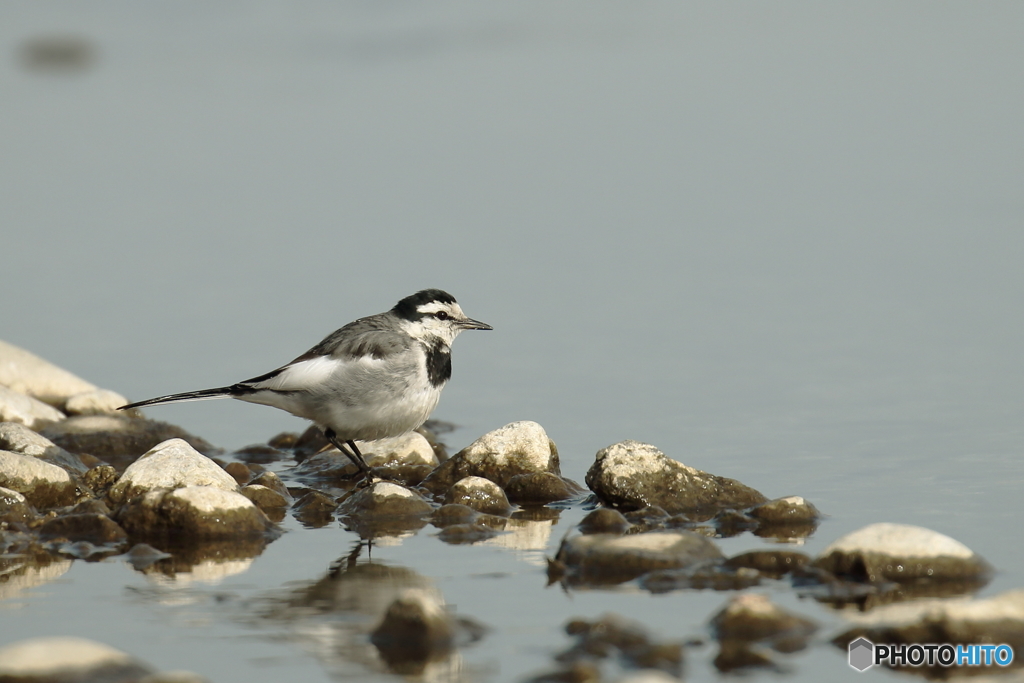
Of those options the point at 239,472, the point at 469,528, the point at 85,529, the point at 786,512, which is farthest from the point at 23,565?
the point at 786,512

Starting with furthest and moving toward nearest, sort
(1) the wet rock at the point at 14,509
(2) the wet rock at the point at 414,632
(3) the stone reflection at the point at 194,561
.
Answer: (1) the wet rock at the point at 14,509 < (3) the stone reflection at the point at 194,561 < (2) the wet rock at the point at 414,632

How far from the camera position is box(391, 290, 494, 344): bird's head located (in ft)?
32.8

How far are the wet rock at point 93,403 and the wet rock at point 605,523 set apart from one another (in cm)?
491

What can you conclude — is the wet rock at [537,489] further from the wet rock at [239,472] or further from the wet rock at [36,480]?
the wet rock at [36,480]

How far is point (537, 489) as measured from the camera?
8695mm

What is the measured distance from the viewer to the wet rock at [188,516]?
25.1 feet

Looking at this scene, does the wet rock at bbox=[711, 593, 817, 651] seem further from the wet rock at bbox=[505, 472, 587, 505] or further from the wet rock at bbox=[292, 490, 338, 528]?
the wet rock at bbox=[292, 490, 338, 528]

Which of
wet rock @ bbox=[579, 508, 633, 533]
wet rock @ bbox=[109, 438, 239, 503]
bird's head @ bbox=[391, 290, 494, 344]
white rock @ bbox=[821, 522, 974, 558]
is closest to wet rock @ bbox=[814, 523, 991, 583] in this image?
white rock @ bbox=[821, 522, 974, 558]

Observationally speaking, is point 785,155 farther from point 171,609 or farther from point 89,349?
point 171,609

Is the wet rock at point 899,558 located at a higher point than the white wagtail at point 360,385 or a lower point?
lower

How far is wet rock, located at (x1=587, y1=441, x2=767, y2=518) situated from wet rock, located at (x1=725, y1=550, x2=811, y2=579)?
133 centimetres

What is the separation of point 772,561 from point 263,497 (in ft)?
11.0

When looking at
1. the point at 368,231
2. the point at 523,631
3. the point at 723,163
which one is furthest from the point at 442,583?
the point at 723,163

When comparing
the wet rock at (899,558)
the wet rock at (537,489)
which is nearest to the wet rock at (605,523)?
the wet rock at (537,489)
